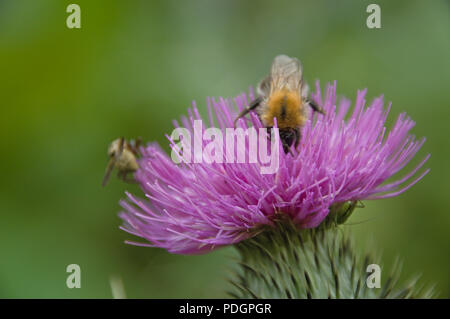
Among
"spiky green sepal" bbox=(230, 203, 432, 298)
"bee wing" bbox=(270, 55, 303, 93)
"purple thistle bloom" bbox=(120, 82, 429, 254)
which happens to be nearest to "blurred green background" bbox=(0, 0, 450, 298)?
"spiky green sepal" bbox=(230, 203, 432, 298)

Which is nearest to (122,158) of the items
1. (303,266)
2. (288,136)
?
(288,136)

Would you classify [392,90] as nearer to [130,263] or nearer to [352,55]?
[352,55]

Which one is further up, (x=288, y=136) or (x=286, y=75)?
(x=286, y=75)

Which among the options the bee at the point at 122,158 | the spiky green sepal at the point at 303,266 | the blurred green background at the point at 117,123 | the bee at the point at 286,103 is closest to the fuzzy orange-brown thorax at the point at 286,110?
the bee at the point at 286,103

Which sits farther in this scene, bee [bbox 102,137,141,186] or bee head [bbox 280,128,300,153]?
bee [bbox 102,137,141,186]

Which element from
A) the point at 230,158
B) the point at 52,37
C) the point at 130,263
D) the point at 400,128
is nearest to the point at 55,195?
the point at 130,263

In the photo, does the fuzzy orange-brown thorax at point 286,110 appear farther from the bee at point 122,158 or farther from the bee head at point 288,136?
the bee at point 122,158

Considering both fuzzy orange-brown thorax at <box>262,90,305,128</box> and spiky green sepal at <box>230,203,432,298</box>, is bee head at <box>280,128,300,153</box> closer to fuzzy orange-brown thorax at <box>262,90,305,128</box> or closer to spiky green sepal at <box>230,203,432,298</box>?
fuzzy orange-brown thorax at <box>262,90,305,128</box>

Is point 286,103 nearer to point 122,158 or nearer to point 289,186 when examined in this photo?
point 289,186
